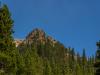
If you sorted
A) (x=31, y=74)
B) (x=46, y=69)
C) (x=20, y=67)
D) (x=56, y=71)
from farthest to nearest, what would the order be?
(x=56, y=71) → (x=46, y=69) → (x=31, y=74) → (x=20, y=67)

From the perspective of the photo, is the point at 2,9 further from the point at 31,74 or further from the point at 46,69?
the point at 46,69

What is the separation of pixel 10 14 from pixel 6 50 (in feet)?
12.7

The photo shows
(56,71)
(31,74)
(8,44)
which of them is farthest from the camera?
(56,71)

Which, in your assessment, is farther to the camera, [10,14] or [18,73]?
[18,73]

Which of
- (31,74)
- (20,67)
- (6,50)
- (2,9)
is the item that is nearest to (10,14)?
(2,9)

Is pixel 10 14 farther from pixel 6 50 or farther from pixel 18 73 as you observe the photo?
pixel 18 73

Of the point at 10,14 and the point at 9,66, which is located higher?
the point at 10,14

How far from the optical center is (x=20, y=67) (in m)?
107

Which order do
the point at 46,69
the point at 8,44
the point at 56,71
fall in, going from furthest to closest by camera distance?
1. the point at 56,71
2. the point at 46,69
3. the point at 8,44

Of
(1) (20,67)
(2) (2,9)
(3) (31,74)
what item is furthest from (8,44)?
(3) (31,74)

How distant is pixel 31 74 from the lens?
115m

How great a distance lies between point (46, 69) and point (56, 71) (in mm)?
12894

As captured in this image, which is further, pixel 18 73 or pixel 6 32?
pixel 18 73

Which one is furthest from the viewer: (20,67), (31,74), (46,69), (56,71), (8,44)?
(56,71)
